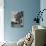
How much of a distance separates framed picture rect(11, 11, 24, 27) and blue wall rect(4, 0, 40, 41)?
0.11 metres

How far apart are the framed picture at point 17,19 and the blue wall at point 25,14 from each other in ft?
0.35

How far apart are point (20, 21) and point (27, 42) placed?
1749 mm

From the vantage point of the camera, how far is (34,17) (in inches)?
184

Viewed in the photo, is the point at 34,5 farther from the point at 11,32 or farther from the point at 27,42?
the point at 27,42

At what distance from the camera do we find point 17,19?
475cm

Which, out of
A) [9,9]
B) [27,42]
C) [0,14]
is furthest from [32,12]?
[27,42]

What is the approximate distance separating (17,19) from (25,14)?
0.33 m

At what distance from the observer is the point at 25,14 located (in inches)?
187

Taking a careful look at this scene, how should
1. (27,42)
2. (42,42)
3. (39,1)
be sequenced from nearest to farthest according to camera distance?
(42,42), (27,42), (39,1)

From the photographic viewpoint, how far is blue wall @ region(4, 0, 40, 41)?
4.68 metres

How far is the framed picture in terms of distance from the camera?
15.6 ft

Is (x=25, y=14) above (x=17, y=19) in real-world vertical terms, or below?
above

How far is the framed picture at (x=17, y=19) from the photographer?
4.74 metres

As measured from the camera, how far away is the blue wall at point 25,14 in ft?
15.4
